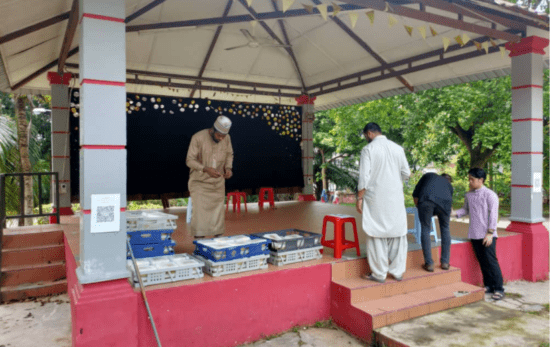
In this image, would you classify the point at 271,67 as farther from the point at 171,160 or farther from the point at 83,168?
the point at 83,168

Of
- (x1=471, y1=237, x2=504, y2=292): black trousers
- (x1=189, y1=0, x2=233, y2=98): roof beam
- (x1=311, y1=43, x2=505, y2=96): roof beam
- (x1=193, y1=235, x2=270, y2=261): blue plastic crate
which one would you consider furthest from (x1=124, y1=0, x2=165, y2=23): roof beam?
(x1=471, y1=237, x2=504, y2=292): black trousers

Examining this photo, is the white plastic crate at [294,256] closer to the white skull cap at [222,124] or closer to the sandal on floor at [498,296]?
the white skull cap at [222,124]

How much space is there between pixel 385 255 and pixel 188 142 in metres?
5.89

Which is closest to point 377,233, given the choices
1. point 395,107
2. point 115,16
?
point 115,16

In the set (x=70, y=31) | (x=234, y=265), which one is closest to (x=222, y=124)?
(x=234, y=265)

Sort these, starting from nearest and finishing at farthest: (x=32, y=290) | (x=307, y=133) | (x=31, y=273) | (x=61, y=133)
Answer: (x=32, y=290) → (x=31, y=273) → (x=61, y=133) → (x=307, y=133)

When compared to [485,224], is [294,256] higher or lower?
lower

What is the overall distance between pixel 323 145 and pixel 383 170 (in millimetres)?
17827

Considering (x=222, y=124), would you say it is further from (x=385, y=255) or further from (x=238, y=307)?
(x=385, y=255)

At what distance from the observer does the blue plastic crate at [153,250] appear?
4062 mm

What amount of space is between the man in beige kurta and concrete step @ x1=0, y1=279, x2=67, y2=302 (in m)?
2.32

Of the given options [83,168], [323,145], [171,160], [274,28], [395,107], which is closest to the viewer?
[83,168]

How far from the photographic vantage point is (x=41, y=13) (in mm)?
5098

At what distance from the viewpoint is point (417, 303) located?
4.04m
